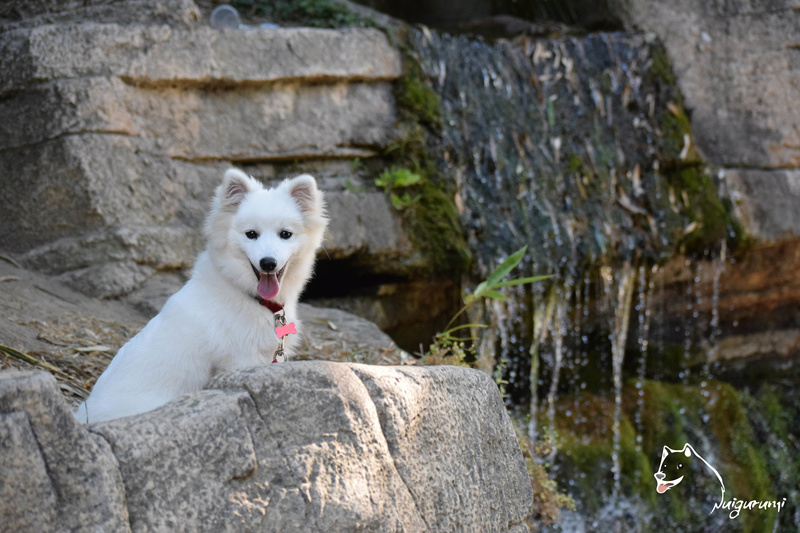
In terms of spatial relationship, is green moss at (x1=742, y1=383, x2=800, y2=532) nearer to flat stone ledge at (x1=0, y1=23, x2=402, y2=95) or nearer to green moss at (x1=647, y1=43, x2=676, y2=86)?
green moss at (x1=647, y1=43, x2=676, y2=86)

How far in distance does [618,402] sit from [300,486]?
502 cm

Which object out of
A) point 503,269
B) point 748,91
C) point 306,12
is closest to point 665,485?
point 503,269

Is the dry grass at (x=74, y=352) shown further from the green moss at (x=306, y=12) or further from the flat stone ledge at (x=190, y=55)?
the green moss at (x=306, y=12)

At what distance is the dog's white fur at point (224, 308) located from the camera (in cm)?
254

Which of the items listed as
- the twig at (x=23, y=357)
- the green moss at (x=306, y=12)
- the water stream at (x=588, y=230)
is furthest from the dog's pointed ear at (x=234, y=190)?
the green moss at (x=306, y=12)

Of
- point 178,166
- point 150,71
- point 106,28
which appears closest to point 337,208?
point 178,166

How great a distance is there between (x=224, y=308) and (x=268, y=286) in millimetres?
196

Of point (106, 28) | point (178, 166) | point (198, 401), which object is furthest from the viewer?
point (178, 166)

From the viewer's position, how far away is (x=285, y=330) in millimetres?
2775

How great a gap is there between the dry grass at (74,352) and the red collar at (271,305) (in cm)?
108

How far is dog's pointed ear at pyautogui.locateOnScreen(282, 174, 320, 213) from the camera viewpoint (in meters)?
3.08

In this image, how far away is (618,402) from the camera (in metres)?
6.35

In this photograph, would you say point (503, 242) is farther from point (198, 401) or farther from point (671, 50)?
point (198, 401)

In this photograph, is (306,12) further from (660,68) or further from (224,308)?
(224,308)
